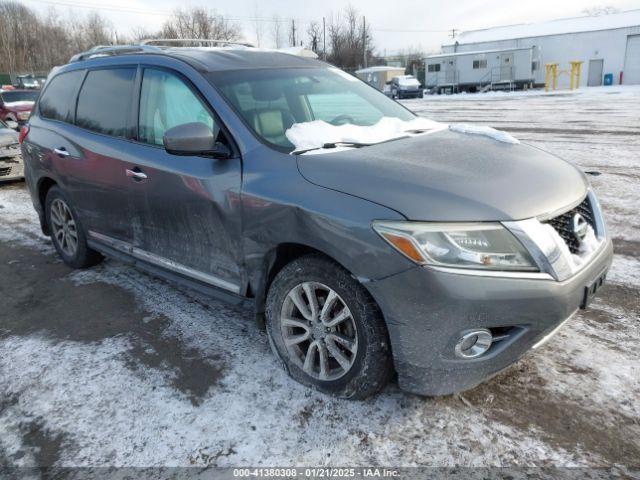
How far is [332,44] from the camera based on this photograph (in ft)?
251

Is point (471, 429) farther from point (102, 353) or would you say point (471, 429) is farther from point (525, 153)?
point (102, 353)

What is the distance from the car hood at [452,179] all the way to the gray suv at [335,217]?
1 cm

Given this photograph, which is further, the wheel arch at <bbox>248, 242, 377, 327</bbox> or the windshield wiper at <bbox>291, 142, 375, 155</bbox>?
the windshield wiper at <bbox>291, 142, 375, 155</bbox>

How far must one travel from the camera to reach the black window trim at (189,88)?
2.91 metres

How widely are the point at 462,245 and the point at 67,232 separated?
395 cm

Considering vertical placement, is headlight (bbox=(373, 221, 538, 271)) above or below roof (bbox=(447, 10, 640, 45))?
below

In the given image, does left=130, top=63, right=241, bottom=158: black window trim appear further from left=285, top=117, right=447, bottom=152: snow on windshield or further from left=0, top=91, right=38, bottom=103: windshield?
left=0, top=91, right=38, bottom=103: windshield

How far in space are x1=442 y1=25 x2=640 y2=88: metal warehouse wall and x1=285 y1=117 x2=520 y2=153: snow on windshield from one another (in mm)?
48709

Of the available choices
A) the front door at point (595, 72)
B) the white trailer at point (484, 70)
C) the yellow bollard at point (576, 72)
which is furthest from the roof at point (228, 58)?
the front door at point (595, 72)

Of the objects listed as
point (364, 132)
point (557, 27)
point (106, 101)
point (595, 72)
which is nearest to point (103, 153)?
point (106, 101)

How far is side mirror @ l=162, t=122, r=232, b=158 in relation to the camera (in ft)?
9.16

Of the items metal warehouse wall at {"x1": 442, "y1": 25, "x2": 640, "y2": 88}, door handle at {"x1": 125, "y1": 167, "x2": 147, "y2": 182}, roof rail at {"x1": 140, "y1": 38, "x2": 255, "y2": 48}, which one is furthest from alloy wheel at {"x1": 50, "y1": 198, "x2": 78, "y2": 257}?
metal warehouse wall at {"x1": 442, "y1": 25, "x2": 640, "y2": 88}

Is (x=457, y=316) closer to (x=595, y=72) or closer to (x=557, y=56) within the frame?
(x=595, y=72)

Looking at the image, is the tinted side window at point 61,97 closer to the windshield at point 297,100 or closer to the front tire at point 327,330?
the windshield at point 297,100
